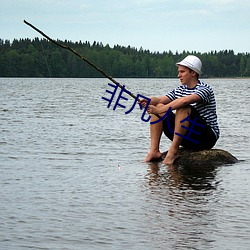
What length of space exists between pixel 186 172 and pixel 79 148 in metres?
3.62

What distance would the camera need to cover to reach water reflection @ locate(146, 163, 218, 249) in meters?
5.51

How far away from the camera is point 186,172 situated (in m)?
8.86

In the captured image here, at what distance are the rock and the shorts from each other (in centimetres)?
8

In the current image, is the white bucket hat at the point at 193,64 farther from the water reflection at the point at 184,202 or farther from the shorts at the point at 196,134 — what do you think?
the water reflection at the point at 184,202

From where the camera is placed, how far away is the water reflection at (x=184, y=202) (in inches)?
217

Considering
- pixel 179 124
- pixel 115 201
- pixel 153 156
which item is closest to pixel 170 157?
pixel 153 156

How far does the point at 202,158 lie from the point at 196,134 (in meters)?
0.50

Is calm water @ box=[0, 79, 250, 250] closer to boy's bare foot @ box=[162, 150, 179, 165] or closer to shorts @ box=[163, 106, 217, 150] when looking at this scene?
boy's bare foot @ box=[162, 150, 179, 165]

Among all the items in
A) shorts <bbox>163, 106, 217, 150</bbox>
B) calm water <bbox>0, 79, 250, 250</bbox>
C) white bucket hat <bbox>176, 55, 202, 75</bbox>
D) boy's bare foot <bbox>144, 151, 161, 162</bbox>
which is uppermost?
white bucket hat <bbox>176, 55, 202, 75</bbox>

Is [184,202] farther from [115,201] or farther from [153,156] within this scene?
[153,156]

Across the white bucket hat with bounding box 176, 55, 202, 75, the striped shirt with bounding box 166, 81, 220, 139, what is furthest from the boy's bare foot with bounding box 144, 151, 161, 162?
the white bucket hat with bounding box 176, 55, 202, 75

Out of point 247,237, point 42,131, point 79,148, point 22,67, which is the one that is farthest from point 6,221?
point 22,67

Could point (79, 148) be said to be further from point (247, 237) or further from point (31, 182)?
point (247, 237)

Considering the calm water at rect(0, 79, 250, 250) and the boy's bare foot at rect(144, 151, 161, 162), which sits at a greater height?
the boy's bare foot at rect(144, 151, 161, 162)
